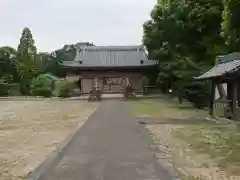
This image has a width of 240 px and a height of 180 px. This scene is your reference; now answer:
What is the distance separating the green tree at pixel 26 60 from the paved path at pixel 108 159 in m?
43.2

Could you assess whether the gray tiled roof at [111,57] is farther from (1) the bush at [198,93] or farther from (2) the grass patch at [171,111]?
(2) the grass patch at [171,111]

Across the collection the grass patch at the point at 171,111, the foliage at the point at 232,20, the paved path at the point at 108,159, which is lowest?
the grass patch at the point at 171,111

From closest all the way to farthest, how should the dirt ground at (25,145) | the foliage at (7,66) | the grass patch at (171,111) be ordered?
the dirt ground at (25,145)
the grass patch at (171,111)
the foliage at (7,66)

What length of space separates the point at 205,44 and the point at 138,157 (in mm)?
20700

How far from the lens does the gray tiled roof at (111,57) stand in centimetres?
4851

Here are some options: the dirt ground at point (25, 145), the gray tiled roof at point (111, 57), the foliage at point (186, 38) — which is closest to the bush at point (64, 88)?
the gray tiled roof at point (111, 57)

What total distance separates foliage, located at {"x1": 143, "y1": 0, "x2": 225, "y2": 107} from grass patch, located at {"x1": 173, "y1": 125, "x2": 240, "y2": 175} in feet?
37.8

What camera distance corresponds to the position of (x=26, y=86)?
55.5m

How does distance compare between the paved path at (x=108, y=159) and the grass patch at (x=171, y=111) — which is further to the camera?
the grass patch at (x=171, y=111)

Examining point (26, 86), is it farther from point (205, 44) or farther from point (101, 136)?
point (101, 136)

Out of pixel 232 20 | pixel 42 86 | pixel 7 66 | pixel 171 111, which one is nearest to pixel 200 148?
pixel 232 20

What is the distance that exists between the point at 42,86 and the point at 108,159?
42.0m

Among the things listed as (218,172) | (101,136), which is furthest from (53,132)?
(218,172)

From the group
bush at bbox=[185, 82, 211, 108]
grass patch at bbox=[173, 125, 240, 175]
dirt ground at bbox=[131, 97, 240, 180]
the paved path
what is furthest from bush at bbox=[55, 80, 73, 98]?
the paved path
